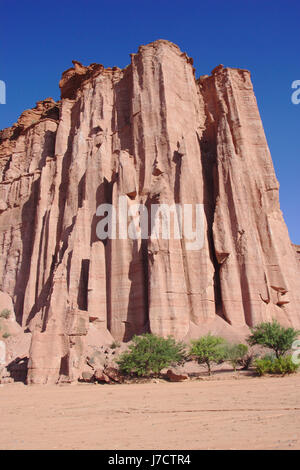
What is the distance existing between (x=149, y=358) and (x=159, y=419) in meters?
9.45

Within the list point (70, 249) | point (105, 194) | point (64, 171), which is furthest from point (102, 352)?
point (64, 171)

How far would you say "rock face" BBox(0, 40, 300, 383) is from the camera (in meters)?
23.0

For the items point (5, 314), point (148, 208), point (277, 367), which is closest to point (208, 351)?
point (277, 367)

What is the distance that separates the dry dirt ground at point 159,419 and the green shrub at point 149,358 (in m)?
4.10

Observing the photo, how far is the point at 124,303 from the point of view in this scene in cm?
2461

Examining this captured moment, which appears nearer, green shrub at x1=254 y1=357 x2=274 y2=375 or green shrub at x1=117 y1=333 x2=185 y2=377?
green shrub at x1=254 y1=357 x2=274 y2=375

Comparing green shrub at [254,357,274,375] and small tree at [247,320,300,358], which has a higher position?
small tree at [247,320,300,358]

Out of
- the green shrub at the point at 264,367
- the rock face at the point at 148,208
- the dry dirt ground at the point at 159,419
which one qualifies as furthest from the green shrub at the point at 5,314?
the green shrub at the point at 264,367

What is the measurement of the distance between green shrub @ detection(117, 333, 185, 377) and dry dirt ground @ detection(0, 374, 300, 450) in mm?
4102

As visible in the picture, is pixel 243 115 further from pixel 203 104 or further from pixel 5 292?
pixel 5 292

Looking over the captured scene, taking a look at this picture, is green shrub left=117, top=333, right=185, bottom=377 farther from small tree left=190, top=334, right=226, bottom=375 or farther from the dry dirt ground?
the dry dirt ground

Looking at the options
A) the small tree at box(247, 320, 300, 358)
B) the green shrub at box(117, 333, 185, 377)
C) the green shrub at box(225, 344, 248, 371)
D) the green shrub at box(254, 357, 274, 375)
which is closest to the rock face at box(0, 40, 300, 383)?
the green shrub at box(117, 333, 185, 377)

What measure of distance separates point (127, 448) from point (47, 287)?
25538 millimetres

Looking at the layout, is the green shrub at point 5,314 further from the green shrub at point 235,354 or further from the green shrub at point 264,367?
the green shrub at point 264,367
